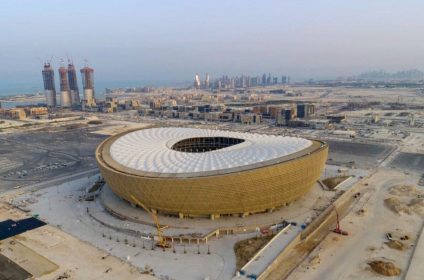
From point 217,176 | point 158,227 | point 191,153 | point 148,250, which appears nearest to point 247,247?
point 217,176

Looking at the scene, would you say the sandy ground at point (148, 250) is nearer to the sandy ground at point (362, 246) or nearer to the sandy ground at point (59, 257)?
the sandy ground at point (59, 257)

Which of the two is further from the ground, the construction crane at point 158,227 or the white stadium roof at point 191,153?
the white stadium roof at point 191,153

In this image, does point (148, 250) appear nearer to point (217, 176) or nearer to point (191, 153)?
point (217, 176)

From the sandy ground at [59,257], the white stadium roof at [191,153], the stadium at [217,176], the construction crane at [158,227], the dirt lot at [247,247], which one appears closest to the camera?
the sandy ground at [59,257]

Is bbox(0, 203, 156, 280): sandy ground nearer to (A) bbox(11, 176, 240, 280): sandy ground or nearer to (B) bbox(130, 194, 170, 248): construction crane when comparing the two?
(A) bbox(11, 176, 240, 280): sandy ground

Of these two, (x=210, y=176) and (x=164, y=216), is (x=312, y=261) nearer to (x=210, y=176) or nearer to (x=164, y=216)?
(x=210, y=176)

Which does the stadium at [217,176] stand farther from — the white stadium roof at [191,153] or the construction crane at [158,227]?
the construction crane at [158,227]

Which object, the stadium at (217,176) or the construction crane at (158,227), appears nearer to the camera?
the construction crane at (158,227)

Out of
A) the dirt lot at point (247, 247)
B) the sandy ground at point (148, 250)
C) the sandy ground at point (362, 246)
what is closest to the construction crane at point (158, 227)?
the sandy ground at point (148, 250)

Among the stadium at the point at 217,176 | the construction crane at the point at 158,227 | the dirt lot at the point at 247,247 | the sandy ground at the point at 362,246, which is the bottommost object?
the sandy ground at the point at 362,246

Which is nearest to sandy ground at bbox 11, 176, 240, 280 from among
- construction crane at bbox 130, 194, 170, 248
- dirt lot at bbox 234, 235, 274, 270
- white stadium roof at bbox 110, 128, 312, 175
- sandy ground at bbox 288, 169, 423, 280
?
dirt lot at bbox 234, 235, 274, 270

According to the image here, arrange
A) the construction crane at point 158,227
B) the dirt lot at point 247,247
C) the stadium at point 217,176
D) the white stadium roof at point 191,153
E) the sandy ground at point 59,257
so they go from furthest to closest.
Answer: the white stadium roof at point 191,153
the stadium at point 217,176
the construction crane at point 158,227
the dirt lot at point 247,247
the sandy ground at point 59,257
